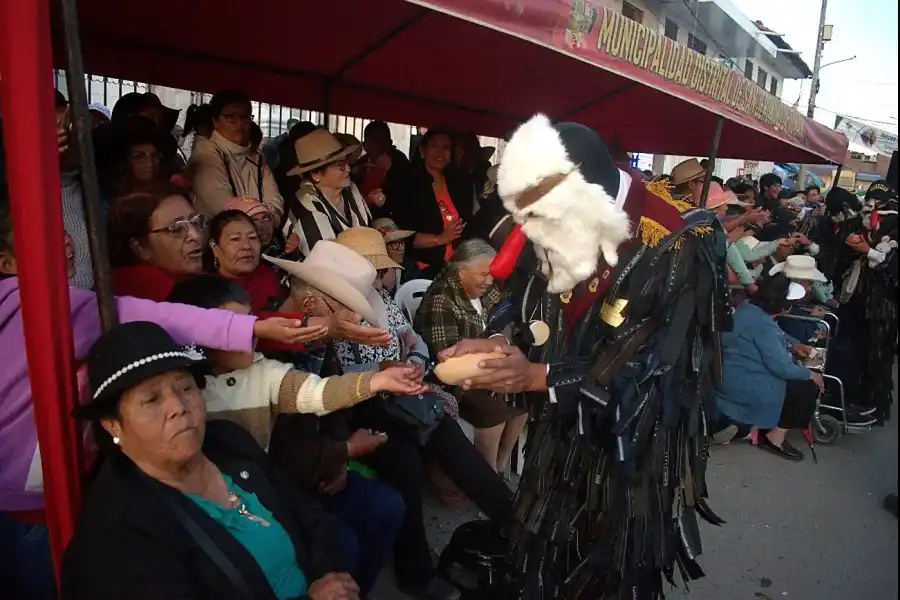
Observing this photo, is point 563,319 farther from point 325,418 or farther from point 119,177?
point 119,177

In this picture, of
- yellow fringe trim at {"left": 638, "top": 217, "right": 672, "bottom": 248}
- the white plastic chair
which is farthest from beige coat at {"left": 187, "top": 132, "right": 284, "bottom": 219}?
yellow fringe trim at {"left": 638, "top": 217, "right": 672, "bottom": 248}

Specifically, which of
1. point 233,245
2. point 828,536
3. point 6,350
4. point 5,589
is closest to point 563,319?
point 233,245

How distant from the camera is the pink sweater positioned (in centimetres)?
178

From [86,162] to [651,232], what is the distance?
1.50m

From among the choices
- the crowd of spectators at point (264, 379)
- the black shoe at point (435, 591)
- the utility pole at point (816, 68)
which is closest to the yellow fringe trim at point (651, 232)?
the crowd of spectators at point (264, 379)

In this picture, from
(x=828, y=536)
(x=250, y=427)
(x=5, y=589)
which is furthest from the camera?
(x=828, y=536)

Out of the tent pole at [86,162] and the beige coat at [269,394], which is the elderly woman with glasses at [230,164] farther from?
the tent pole at [86,162]

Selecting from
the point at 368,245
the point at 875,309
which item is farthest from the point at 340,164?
the point at 875,309

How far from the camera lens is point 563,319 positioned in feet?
7.03

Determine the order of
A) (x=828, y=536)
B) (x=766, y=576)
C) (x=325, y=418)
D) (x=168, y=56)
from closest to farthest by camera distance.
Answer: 1. (x=325, y=418)
2. (x=766, y=576)
3. (x=828, y=536)
4. (x=168, y=56)

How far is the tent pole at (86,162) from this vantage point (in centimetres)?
159

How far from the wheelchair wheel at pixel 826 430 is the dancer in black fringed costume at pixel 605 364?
352cm

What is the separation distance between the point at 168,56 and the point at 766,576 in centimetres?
437

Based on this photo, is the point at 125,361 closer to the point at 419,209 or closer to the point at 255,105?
the point at 419,209
